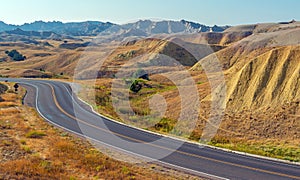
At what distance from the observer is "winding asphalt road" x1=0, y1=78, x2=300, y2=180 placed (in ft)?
64.9

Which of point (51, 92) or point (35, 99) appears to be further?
point (51, 92)

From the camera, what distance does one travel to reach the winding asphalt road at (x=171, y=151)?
19.8m

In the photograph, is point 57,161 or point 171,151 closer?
point 57,161

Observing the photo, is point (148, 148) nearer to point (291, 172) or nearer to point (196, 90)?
point (291, 172)

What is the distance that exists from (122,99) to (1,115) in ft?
84.2

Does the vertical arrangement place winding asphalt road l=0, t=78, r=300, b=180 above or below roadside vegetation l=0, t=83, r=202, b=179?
below

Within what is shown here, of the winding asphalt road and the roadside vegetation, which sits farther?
the winding asphalt road

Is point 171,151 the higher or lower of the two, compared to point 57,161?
lower

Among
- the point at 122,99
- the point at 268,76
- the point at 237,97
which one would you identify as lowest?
the point at 122,99

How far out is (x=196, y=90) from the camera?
50.8 metres

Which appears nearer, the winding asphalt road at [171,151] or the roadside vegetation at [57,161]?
the roadside vegetation at [57,161]

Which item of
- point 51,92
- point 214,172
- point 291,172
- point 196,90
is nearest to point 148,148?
point 214,172

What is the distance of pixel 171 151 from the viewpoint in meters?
23.9

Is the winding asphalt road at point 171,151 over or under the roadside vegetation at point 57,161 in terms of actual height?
under
